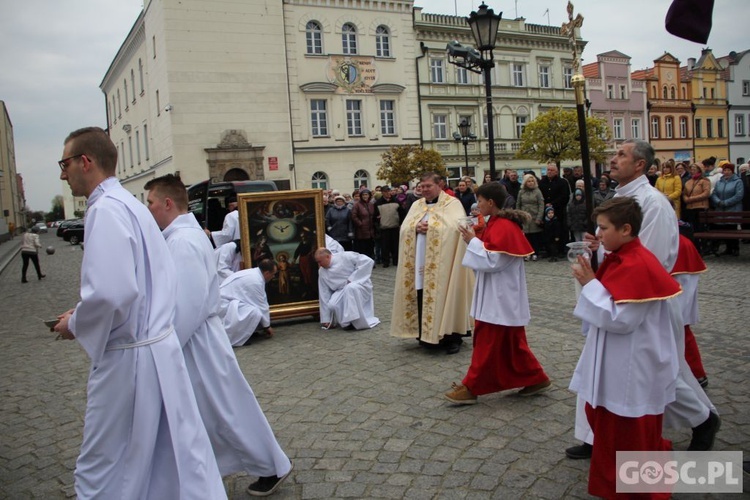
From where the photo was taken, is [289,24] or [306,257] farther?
[289,24]

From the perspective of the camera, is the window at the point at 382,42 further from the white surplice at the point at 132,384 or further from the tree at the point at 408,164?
the white surplice at the point at 132,384

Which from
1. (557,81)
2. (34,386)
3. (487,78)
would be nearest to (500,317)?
(34,386)

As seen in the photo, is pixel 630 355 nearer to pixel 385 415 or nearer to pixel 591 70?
pixel 385 415

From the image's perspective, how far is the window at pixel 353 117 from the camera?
3550cm

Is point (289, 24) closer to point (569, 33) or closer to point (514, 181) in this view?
point (514, 181)

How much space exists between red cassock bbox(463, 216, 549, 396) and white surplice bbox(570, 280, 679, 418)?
173 cm

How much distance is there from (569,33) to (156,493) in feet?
15.9

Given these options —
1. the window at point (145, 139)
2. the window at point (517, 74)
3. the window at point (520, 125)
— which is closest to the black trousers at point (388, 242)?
the window at point (520, 125)

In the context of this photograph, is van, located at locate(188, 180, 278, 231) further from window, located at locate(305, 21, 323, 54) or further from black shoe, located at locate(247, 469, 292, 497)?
window, located at locate(305, 21, 323, 54)

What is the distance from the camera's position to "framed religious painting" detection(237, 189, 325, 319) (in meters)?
9.30

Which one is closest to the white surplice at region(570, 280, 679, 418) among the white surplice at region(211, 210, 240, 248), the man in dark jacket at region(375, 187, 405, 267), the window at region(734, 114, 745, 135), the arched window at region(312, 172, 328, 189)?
the white surplice at region(211, 210, 240, 248)

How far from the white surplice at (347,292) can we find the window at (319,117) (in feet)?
86.4

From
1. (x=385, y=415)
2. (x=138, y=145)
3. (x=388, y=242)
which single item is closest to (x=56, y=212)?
(x=138, y=145)

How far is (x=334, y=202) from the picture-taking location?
49.5 ft
